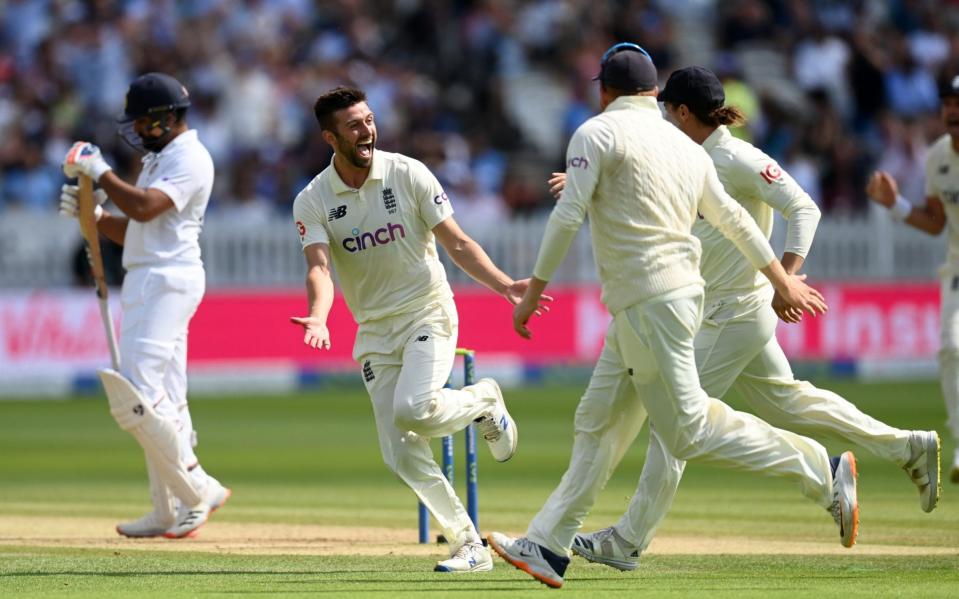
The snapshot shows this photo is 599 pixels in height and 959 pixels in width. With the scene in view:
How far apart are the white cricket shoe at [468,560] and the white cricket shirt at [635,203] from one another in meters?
1.51

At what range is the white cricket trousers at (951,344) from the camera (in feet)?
35.0

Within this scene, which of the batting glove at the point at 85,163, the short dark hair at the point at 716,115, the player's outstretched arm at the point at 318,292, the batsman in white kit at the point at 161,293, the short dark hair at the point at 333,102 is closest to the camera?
the player's outstretched arm at the point at 318,292

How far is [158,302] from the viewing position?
9.33 meters

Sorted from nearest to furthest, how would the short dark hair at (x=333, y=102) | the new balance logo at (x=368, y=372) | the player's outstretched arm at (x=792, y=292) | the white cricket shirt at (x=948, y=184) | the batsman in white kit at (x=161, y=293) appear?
the player's outstretched arm at (x=792, y=292)
the short dark hair at (x=333, y=102)
the new balance logo at (x=368, y=372)
the batsman in white kit at (x=161, y=293)
the white cricket shirt at (x=948, y=184)

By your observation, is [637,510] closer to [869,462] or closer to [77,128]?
[869,462]

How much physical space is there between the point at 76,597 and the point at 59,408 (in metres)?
12.7

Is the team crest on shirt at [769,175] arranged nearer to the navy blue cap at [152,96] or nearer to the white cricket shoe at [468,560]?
the white cricket shoe at [468,560]

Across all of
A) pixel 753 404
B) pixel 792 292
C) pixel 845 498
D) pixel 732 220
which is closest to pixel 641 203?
pixel 732 220

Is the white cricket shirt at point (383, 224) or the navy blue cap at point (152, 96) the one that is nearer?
the white cricket shirt at point (383, 224)

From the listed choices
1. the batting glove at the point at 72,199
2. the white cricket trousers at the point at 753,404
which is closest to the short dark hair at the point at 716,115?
the white cricket trousers at the point at 753,404

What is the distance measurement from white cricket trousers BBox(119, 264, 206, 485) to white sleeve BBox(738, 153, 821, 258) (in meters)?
3.31

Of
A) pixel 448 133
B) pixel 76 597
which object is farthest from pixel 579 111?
pixel 76 597

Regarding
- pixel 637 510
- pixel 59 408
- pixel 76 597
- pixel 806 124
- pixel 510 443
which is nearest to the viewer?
pixel 76 597

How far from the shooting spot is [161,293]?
9.34 metres
